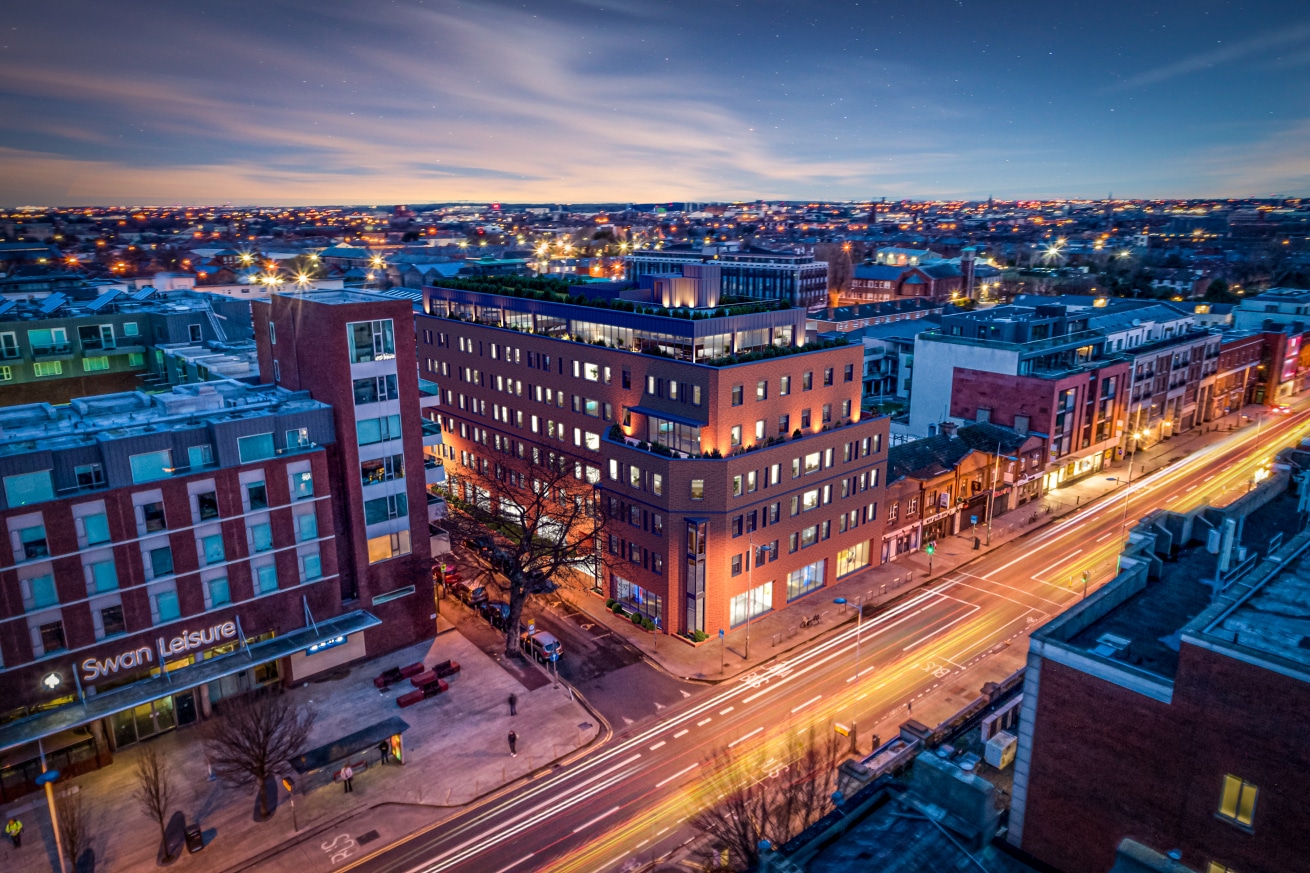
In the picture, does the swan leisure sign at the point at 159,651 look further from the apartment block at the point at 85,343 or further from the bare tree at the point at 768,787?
the apartment block at the point at 85,343

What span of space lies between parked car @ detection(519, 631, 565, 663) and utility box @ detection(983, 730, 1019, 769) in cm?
3050

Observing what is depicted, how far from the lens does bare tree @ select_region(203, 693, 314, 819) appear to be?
38.6 meters

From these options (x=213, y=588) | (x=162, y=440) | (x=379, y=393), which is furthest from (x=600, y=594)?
(x=162, y=440)

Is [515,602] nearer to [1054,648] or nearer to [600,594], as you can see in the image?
[600,594]

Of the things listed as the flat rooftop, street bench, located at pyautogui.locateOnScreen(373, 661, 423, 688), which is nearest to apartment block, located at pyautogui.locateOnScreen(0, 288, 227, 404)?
the flat rooftop

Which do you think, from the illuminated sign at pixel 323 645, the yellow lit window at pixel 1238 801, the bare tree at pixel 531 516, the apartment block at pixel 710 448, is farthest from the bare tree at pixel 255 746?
the yellow lit window at pixel 1238 801

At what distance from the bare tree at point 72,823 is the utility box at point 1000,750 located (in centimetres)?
4105

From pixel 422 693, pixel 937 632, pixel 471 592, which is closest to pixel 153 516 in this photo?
pixel 422 693

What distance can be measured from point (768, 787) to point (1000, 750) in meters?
14.0

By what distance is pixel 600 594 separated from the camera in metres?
67.3

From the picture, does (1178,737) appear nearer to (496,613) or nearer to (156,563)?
(496,613)

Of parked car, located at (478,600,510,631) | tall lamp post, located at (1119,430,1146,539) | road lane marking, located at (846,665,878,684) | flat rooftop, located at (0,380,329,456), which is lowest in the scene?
road lane marking, located at (846,665,878,684)

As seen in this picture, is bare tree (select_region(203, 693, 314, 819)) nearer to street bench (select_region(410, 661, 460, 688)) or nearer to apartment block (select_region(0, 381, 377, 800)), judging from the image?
apartment block (select_region(0, 381, 377, 800))

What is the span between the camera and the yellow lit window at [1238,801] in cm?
2320
